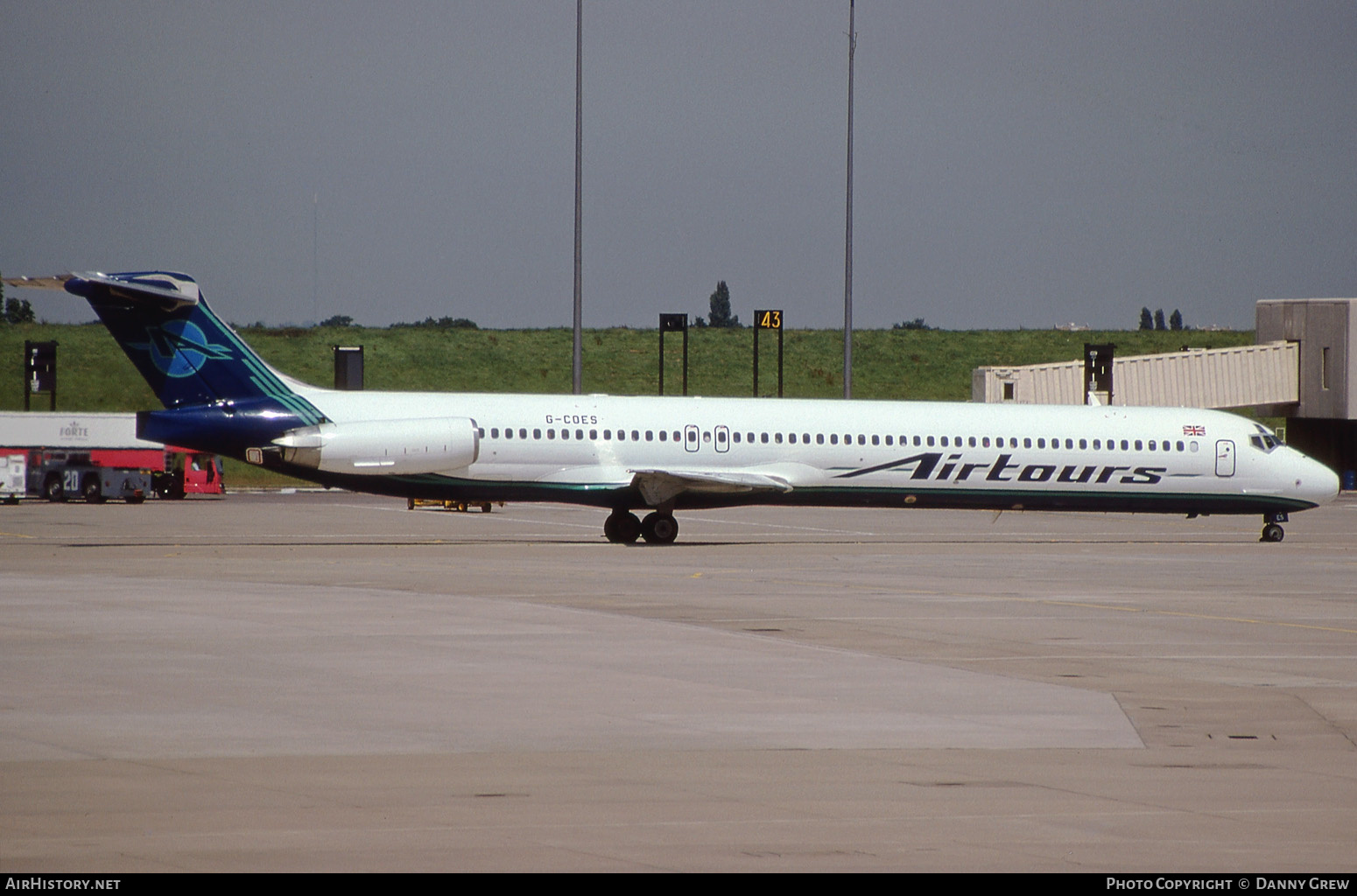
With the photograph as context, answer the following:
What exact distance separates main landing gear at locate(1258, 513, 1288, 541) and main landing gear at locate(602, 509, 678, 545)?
1351 cm

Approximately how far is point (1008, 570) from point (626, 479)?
29.2ft

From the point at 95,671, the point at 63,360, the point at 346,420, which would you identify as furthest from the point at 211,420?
the point at 63,360

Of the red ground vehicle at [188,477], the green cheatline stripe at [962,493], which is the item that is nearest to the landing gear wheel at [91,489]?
the red ground vehicle at [188,477]

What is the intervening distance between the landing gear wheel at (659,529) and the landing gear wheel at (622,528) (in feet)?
0.76

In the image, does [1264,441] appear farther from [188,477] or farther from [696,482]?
[188,477]

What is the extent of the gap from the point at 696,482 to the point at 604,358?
74.8 meters

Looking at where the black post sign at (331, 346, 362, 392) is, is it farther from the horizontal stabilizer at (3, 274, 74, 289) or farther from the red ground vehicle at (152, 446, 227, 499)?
the horizontal stabilizer at (3, 274, 74, 289)

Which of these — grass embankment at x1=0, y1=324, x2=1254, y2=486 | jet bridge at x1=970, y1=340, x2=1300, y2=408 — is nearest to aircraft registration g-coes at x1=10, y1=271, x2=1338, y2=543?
jet bridge at x1=970, y1=340, x2=1300, y2=408

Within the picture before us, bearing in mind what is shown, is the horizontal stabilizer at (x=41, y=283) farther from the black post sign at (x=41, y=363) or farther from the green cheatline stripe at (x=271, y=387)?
the black post sign at (x=41, y=363)

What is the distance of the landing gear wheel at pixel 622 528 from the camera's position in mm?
35406

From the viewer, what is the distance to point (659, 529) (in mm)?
35281

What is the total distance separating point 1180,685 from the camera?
15.0 metres

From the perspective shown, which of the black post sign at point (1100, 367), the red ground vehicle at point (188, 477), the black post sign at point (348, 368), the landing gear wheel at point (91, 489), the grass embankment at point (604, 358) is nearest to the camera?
the black post sign at point (1100, 367)

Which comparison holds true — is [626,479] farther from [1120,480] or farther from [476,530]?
[1120,480]
